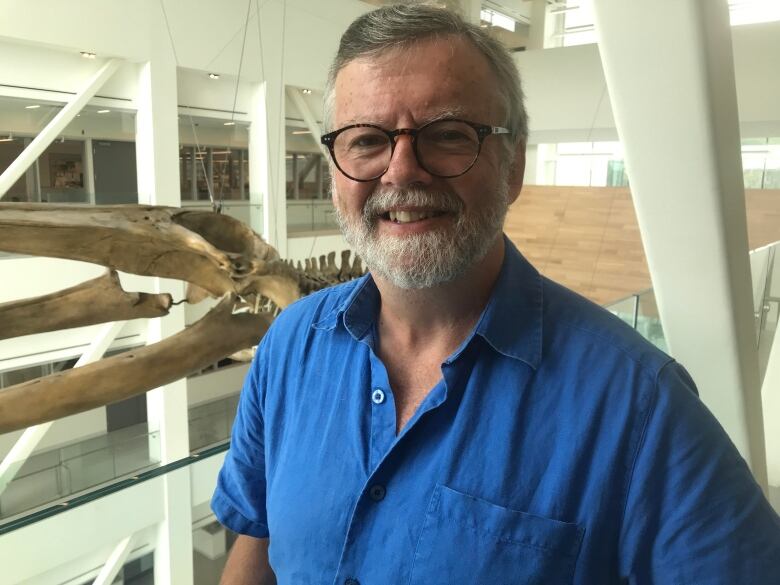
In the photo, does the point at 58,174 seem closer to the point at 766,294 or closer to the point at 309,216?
the point at 309,216

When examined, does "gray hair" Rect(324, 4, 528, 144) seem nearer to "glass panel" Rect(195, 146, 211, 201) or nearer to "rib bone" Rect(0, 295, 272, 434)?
"rib bone" Rect(0, 295, 272, 434)

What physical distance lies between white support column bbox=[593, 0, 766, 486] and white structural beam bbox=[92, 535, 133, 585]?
1447 millimetres

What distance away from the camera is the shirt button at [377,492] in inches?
38.6

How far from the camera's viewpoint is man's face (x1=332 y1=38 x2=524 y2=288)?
3.27 ft

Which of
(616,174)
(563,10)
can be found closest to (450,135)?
(616,174)

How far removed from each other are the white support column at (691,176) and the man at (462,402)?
0.61m

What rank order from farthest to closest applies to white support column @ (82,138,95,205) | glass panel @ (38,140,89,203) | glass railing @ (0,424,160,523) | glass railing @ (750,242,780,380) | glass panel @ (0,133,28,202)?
white support column @ (82,138,95,205)
glass panel @ (38,140,89,203)
glass panel @ (0,133,28,202)
glass railing @ (750,242,780,380)
glass railing @ (0,424,160,523)

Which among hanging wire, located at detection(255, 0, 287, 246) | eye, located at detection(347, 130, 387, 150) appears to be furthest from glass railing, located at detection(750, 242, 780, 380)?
hanging wire, located at detection(255, 0, 287, 246)

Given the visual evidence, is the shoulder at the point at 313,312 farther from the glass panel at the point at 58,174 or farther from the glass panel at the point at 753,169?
the glass panel at the point at 58,174

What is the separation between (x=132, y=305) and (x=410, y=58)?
1612 mm

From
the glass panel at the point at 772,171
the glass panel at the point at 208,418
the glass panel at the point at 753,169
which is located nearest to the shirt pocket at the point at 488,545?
the glass panel at the point at 753,169

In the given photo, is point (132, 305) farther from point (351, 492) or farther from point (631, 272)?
point (631, 272)

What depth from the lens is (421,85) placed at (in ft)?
3.28

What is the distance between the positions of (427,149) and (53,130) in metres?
4.81
